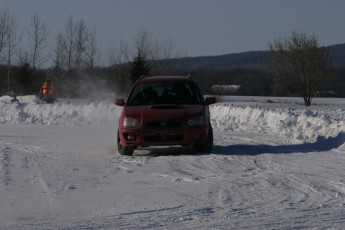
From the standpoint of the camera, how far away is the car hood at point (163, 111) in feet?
41.1

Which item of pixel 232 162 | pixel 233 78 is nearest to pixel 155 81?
pixel 232 162

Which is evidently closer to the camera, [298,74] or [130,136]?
[130,136]

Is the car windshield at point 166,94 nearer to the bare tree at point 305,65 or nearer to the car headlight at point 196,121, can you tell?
the car headlight at point 196,121

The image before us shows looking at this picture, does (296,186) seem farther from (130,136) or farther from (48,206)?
(130,136)

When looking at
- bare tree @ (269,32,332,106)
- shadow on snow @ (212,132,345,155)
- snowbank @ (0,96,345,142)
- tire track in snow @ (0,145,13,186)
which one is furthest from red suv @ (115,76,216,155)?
bare tree @ (269,32,332,106)

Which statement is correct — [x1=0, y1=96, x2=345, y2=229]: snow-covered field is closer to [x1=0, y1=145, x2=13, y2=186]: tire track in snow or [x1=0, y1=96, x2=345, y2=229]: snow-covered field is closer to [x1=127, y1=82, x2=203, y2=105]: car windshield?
[x1=0, y1=145, x2=13, y2=186]: tire track in snow

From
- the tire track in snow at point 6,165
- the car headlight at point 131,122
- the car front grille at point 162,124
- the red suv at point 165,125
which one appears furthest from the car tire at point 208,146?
the tire track in snow at point 6,165

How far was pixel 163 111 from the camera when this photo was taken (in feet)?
41.5

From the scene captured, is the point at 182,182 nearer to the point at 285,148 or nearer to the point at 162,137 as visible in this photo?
the point at 162,137

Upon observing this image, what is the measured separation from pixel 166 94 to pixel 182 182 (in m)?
4.41

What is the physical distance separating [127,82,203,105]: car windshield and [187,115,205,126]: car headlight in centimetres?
84

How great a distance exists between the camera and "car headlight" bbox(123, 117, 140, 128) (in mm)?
12586

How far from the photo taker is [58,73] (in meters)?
66.1

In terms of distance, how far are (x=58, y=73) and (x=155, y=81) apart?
53.2m
